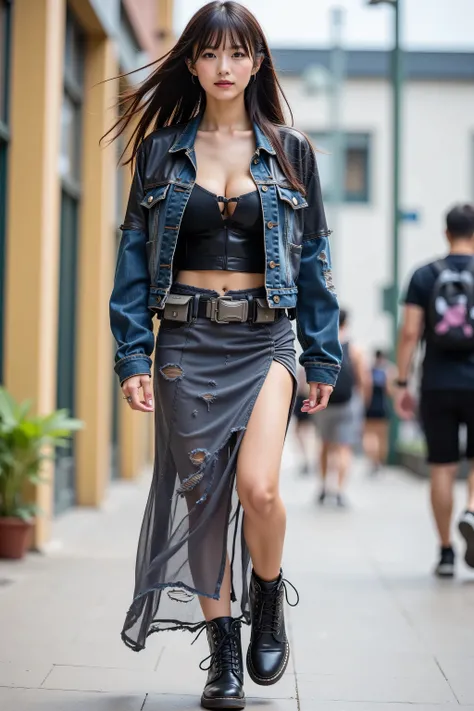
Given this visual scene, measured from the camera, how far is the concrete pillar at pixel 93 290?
34.2 feet

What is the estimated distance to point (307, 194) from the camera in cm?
404

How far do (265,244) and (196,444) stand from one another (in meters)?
0.67

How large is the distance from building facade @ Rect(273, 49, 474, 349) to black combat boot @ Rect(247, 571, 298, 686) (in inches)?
965

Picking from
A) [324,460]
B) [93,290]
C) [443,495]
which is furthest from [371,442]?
[443,495]

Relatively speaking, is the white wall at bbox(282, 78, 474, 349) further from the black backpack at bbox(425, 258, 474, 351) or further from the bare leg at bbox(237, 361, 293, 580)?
the bare leg at bbox(237, 361, 293, 580)

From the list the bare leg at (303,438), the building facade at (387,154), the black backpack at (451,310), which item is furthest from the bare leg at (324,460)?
the building facade at (387,154)

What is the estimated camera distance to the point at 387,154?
28.7 metres

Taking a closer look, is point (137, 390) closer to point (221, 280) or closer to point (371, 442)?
point (221, 280)

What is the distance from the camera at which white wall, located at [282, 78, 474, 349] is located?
28.5m

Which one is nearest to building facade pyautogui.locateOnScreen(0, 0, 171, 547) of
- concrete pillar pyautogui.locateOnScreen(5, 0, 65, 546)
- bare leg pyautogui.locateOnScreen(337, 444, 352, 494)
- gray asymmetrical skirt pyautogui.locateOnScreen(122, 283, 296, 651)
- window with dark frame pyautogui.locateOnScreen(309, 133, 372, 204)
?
concrete pillar pyautogui.locateOnScreen(5, 0, 65, 546)

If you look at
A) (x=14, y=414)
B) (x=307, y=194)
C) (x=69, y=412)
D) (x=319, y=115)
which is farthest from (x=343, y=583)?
(x=319, y=115)

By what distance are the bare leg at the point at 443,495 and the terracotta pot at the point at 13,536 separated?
2377 mm

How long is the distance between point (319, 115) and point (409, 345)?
2302 centimetres

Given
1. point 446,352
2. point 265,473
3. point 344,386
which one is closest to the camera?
point 265,473
